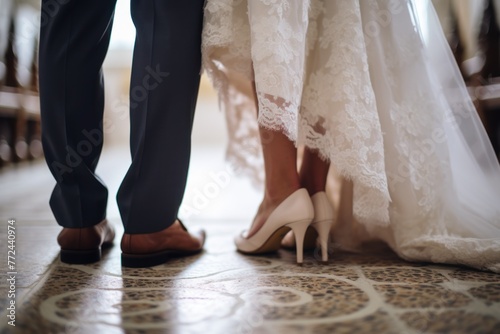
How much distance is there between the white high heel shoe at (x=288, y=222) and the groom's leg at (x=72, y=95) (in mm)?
365

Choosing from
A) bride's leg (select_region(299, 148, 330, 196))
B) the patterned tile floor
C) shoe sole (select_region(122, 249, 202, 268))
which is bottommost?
the patterned tile floor

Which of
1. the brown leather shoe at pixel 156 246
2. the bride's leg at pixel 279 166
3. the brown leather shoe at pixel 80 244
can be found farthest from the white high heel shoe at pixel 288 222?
the brown leather shoe at pixel 80 244

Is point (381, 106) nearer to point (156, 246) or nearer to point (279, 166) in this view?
point (279, 166)

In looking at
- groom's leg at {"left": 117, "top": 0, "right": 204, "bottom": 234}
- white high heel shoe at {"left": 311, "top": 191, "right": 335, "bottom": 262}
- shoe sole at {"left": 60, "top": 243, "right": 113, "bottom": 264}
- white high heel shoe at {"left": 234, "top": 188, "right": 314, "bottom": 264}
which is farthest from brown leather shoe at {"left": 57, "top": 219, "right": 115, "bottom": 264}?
white high heel shoe at {"left": 311, "top": 191, "right": 335, "bottom": 262}

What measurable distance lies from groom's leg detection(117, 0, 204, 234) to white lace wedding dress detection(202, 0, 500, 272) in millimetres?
43

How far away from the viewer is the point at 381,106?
792 mm

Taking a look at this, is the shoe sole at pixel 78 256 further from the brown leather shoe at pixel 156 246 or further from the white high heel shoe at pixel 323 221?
the white high heel shoe at pixel 323 221

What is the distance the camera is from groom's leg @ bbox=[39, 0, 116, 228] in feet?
2.31

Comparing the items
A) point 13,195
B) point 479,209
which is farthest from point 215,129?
point 479,209

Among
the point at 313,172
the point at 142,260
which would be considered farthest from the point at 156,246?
the point at 313,172

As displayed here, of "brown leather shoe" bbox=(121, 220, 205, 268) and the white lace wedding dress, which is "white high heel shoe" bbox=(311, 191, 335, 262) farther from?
"brown leather shoe" bbox=(121, 220, 205, 268)

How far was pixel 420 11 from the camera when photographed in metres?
0.83

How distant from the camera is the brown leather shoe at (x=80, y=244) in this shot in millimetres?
752

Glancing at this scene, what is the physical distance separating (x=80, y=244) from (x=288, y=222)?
429mm
